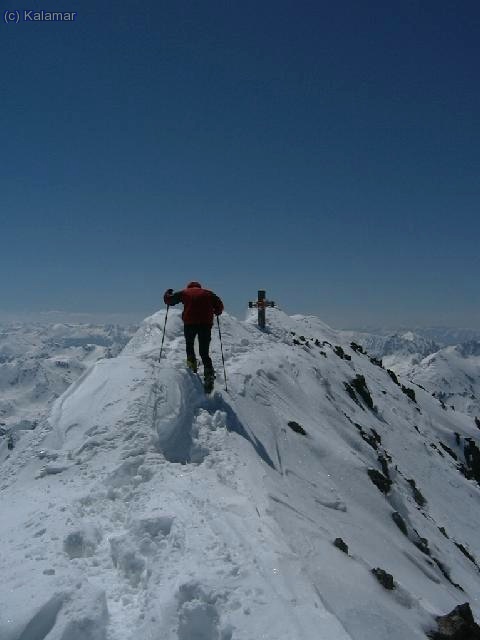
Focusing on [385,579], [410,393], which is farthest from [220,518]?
[410,393]

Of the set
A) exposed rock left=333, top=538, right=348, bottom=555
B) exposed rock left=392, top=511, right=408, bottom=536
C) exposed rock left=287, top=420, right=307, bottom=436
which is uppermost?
exposed rock left=287, top=420, right=307, bottom=436

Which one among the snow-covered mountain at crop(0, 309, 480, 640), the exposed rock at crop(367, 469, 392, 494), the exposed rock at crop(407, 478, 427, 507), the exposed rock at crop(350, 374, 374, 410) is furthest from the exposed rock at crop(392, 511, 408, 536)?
the exposed rock at crop(350, 374, 374, 410)

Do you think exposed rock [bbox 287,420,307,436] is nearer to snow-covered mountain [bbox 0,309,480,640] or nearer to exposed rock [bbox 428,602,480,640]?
snow-covered mountain [bbox 0,309,480,640]

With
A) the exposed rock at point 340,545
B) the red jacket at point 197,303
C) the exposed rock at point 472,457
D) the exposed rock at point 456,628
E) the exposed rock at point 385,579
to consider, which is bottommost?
the exposed rock at point 472,457

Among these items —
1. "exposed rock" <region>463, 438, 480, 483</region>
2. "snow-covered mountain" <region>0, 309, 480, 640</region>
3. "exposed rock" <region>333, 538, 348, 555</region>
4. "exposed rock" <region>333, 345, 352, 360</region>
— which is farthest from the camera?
"exposed rock" <region>333, 345, 352, 360</region>

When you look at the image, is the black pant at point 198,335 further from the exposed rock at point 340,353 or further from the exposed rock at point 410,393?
the exposed rock at point 410,393

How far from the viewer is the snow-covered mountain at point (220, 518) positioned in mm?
4973

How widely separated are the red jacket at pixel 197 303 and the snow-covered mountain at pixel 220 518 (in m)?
1.58

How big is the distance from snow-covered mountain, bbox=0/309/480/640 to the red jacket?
5.17ft

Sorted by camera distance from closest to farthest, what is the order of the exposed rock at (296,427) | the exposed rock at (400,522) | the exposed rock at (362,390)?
the exposed rock at (400,522) < the exposed rock at (296,427) < the exposed rock at (362,390)

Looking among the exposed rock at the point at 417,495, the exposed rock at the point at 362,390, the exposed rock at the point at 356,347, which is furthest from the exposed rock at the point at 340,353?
the exposed rock at the point at 417,495

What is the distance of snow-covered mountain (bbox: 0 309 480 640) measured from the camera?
4973 millimetres

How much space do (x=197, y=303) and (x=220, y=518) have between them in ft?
25.1

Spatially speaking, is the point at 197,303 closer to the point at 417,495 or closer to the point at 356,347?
the point at 417,495
